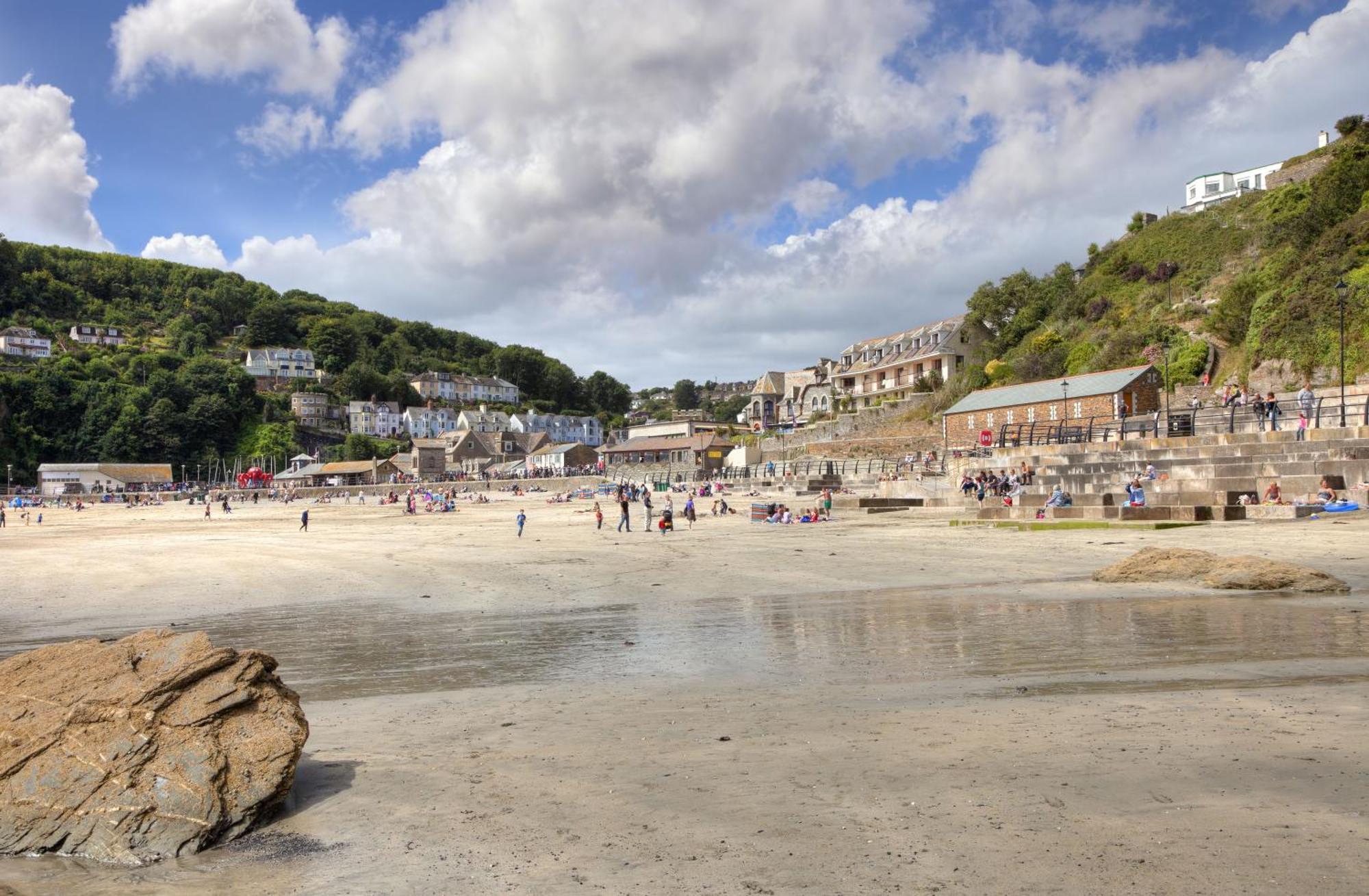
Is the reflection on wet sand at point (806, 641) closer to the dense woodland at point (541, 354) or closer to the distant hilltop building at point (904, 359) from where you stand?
the dense woodland at point (541, 354)

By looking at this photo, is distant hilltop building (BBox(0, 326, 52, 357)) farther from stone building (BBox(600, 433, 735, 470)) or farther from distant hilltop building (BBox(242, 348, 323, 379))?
stone building (BBox(600, 433, 735, 470))

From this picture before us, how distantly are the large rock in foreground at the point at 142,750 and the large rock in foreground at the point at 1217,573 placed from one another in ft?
37.0

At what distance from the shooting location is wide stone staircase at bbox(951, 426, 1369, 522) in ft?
65.9

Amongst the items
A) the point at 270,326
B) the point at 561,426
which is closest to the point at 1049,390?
the point at 561,426

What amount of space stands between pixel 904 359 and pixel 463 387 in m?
119

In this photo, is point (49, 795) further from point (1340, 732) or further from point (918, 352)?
point (918, 352)

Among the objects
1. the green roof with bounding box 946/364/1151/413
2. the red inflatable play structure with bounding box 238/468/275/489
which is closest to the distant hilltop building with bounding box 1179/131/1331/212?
the green roof with bounding box 946/364/1151/413

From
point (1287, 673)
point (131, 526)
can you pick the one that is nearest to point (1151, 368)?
point (1287, 673)

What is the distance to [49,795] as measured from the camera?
450 cm

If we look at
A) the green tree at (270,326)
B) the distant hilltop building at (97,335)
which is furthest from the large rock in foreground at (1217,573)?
the green tree at (270,326)

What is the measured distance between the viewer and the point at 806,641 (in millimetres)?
9305

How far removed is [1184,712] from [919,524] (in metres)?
20.6

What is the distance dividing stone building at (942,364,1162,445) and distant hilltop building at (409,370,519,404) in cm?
13537

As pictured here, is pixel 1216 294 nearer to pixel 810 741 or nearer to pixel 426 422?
pixel 810 741
